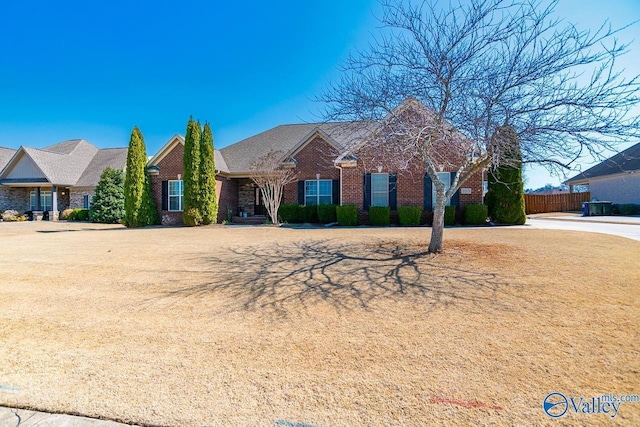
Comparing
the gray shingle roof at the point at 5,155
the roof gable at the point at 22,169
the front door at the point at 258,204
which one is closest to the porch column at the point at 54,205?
the roof gable at the point at 22,169

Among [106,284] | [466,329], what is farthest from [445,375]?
[106,284]

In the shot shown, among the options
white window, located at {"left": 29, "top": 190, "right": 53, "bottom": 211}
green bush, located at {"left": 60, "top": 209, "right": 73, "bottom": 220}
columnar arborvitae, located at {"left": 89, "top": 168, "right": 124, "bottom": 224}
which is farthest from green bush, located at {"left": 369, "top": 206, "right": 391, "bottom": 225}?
white window, located at {"left": 29, "top": 190, "right": 53, "bottom": 211}

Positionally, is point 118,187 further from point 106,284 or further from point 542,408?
point 542,408

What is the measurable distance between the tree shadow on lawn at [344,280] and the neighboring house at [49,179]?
2527cm

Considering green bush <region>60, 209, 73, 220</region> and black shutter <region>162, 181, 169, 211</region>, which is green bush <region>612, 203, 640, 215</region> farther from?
green bush <region>60, 209, 73, 220</region>

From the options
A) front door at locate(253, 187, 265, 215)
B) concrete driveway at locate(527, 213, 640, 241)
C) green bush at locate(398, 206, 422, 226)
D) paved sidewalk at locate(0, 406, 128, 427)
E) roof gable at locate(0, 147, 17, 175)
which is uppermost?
roof gable at locate(0, 147, 17, 175)

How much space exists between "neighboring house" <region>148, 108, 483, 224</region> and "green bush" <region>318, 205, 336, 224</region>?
2.57 ft

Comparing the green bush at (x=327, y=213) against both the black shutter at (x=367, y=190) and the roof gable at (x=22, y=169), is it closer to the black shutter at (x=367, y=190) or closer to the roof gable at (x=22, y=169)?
the black shutter at (x=367, y=190)

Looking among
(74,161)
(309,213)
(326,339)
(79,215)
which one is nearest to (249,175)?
(309,213)

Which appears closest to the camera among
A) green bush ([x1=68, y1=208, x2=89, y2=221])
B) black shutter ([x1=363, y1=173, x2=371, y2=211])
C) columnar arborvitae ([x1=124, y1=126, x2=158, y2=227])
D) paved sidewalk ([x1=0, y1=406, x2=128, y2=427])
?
paved sidewalk ([x1=0, y1=406, x2=128, y2=427])

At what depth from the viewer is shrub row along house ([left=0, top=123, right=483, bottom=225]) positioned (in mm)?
16078

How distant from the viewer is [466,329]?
3.81 meters

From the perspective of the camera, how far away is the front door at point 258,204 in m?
21.4

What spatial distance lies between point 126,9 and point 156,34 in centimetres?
223
